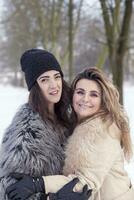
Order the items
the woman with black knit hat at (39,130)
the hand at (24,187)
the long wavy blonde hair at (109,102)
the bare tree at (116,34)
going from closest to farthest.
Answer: the hand at (24,187) → the woman with black knit hat at (39,130) → the long wavy blonde hair at (109,102) → the bare tree at (116,34)

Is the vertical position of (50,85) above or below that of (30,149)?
above

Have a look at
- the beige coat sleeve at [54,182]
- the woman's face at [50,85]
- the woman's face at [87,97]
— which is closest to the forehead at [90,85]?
the woman's face at [87,97]

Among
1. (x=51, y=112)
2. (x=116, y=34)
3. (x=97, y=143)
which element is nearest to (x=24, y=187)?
(x=97, y=143)

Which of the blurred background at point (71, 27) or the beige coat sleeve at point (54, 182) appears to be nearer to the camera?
the beige coat sleeve at point (54, 182)

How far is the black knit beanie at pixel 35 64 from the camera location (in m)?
2.80

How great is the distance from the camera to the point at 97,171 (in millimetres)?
2521

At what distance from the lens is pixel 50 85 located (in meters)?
2.80

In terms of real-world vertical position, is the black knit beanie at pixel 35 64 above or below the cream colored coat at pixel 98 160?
above

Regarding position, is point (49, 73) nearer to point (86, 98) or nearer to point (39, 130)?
point (86, 98)

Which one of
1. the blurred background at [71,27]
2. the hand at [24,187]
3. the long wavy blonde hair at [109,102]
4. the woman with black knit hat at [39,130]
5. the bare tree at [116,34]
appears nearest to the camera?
the hand at [24,187]

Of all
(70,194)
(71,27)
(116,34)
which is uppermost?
(71,27)

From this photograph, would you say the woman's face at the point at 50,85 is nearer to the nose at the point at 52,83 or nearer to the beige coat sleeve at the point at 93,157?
the nose at the point at 52,83

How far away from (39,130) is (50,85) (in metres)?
0.32

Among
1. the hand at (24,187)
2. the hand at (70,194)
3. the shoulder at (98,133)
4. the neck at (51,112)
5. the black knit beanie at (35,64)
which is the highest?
the black knit beanie at (35,64)
